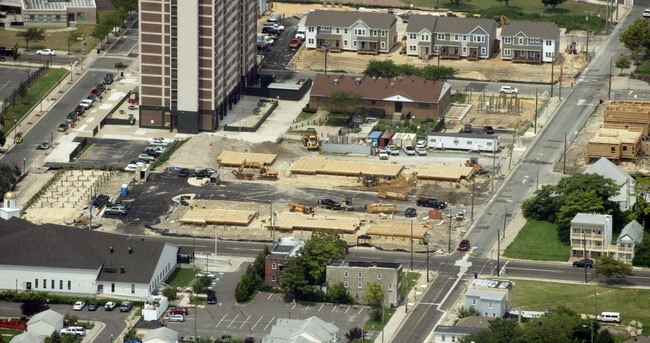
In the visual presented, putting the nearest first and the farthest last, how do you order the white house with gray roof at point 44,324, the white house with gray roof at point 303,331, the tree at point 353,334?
1. the white house with gray roof at point 303,331
2. the tree at point 353,334
3. the white house with gray roof at point 44,324

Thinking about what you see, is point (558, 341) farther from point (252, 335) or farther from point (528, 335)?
point (252, 335)

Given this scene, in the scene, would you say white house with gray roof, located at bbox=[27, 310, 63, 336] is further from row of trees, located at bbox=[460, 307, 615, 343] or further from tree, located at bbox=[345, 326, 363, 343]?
row of trees, located at bbox=[460, 307, 615, 343]

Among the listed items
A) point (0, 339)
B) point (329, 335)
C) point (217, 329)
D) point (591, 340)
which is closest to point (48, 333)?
point (0, 339)

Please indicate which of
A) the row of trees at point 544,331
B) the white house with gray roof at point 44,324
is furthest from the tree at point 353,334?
the white house with gray roof at point 44,324

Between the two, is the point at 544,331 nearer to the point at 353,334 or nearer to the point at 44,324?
the point at 353,334

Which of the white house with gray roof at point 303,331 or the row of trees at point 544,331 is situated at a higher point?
the row of trees at point 544,331

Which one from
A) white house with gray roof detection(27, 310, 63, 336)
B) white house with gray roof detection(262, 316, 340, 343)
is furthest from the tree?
white house with gray roof detection(27, 310, 63, 336)

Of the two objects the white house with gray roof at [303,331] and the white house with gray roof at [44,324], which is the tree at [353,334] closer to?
the white house with gray roof at [303,331]
